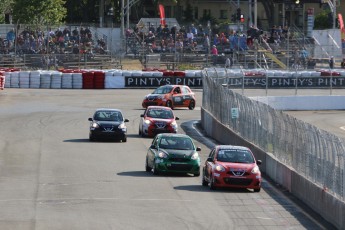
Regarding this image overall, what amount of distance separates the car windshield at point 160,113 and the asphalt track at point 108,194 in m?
1.16

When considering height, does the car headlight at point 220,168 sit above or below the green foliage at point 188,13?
below

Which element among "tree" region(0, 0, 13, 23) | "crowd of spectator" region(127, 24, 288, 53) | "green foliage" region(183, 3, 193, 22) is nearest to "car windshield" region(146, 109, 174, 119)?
"crowd of spectator" region(127, 24, 288, 53)

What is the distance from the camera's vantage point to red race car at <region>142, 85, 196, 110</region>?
55.8m

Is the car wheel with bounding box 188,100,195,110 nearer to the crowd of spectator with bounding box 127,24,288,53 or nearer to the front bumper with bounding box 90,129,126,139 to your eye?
the crowd of spectator with bounding box 127,24,288,53

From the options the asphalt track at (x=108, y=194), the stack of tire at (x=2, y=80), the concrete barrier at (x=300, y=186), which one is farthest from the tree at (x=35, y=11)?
the concrete barrier at (x=300, y=186)

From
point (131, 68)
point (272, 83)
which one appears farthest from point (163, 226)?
point (131, 68)

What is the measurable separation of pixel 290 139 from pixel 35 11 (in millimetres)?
58053

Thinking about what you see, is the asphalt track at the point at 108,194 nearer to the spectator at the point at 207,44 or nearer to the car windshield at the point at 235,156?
the car windshield at the point at 235,156

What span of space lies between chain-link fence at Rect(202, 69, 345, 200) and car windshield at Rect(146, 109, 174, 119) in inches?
88.2

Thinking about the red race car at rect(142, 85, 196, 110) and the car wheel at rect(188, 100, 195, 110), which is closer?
the red race car at rect(142, 85, 196, 110)

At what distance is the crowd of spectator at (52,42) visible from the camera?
7281 cm

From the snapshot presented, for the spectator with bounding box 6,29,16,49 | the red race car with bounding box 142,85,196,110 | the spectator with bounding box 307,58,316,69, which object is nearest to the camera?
the red race car with bounding box 142,85,196,110

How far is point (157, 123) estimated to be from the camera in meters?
43.0

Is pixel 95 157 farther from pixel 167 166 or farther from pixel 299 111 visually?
pixel 299 111
